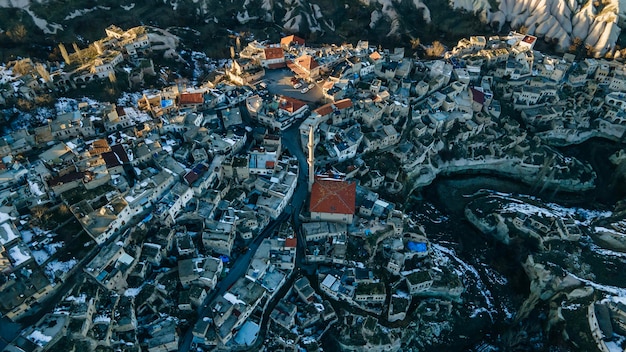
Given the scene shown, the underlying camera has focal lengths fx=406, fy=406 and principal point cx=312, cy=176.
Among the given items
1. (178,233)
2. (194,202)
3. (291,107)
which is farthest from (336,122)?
(178,233)

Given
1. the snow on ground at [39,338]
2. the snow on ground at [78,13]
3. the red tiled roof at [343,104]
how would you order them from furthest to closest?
A: 1. the snow on ground at [78,13]
2. the red tiled roof at [343,104]
3. the snow on ground at [39,338]

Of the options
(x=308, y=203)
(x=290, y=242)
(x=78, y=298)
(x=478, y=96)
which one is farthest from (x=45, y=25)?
(x=478, y=96)

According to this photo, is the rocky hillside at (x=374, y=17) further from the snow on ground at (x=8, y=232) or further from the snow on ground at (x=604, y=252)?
the snow on ground at (x=604, y=252)

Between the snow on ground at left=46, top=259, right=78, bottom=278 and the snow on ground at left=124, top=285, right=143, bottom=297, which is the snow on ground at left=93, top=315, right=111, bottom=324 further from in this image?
the snow on ground at left=46, top=259, right=78, bottom=278

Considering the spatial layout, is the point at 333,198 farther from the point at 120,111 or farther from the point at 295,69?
the point at 120,111

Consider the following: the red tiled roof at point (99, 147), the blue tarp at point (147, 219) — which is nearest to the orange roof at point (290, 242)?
the blue tarp at point (147, 219)
